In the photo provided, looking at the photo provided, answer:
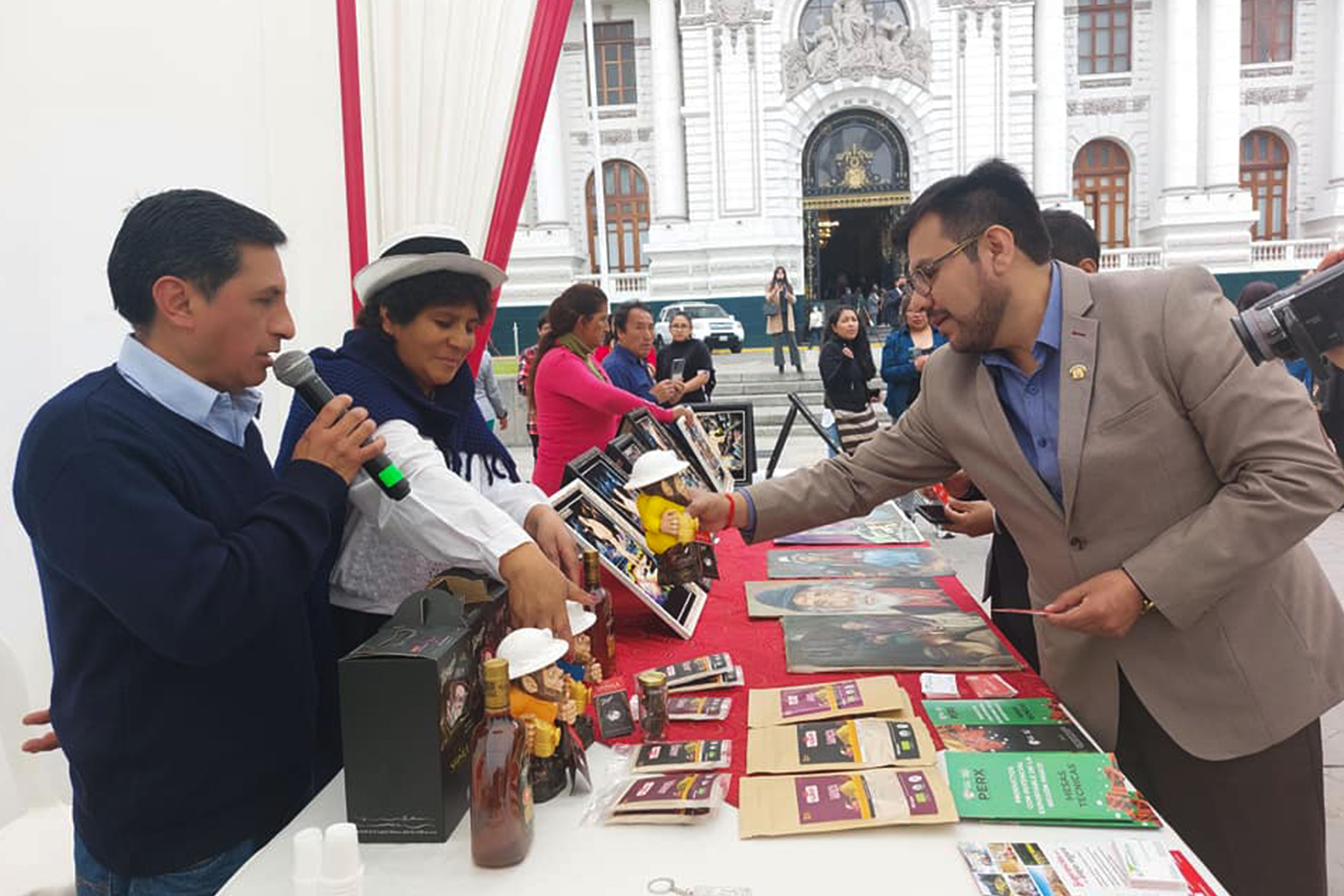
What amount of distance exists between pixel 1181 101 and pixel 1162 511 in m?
22.6

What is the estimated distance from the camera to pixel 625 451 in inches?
97.0

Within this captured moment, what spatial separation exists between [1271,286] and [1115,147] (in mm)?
20827

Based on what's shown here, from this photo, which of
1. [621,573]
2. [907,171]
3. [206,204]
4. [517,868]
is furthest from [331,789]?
[907,171]

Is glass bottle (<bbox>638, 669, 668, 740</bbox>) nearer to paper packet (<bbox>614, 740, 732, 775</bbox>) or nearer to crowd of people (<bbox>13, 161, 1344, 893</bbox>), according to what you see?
paper packet (<bbox>614, 740, 732, 775</bbox>)

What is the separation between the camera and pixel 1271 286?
148 inches

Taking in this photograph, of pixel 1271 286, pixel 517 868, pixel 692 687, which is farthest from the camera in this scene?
pixel 1271 286

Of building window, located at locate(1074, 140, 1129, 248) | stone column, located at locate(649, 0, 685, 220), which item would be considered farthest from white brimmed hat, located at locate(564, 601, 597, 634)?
building window, located at locate(1074, 140, 1129, 248)

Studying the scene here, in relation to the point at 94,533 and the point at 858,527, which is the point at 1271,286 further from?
the point at 94,533

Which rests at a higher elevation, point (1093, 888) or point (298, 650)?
point (298, 650)

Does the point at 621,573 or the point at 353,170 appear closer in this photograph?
the point at 621,573

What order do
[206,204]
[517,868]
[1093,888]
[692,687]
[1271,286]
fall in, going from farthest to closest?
[1271,286], [692,687], [206,204], [517,868], [1093,888]

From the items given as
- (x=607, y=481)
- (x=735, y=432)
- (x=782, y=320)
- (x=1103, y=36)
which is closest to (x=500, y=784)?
(x=607, y=481)

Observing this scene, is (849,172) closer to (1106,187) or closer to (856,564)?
(1106,187)

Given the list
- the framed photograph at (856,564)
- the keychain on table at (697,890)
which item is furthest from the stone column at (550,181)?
the keychain on table at (697,890)
